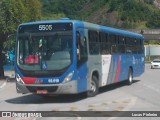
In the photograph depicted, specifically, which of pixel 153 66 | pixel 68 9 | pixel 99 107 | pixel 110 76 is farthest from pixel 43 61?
pixel 68 9

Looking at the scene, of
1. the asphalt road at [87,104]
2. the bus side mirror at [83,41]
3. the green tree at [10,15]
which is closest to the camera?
A: the asphalt road at [87,104]

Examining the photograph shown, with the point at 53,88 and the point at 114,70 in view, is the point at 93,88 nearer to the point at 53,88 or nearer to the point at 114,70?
the point at 53,88

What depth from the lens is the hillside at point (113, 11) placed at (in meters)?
128

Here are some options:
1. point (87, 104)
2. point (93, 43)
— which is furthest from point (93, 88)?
Result: point (87, 104)

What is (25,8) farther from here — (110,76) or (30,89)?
(30,89)

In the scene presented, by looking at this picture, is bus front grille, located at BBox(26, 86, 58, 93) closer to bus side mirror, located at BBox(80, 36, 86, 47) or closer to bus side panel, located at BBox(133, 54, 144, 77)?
bus side mirror, located at BBox(80, 36, 86, 47)

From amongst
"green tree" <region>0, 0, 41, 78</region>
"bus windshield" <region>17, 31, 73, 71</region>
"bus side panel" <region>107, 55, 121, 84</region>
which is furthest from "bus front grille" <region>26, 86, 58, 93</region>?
"green tree" <region>0, 0, 41, 78</region>

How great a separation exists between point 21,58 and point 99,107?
12.2 feet

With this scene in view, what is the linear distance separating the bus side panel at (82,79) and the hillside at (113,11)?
100 metres

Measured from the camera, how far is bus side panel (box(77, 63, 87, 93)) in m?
16.3

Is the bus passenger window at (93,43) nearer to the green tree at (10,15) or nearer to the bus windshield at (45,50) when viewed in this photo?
the bus windshield at (45,50)

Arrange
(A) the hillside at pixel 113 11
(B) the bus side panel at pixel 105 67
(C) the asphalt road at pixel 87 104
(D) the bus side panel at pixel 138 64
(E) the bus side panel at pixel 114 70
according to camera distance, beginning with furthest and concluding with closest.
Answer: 1. (A) the hillside at pixel 113 11
2. (D) the bus side panel at pixel 138 64
3. (E) the bus side panel at pixel 114 70
4. (B) the bus side panel at pixel 105 67
5. (C) the asphalt road at pixel 87 104

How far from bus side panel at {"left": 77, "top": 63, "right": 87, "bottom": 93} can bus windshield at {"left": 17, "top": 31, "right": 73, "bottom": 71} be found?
72 cm

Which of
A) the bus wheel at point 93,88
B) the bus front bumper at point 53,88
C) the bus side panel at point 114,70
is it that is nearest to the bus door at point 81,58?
the bus front bumper at point 53,88
